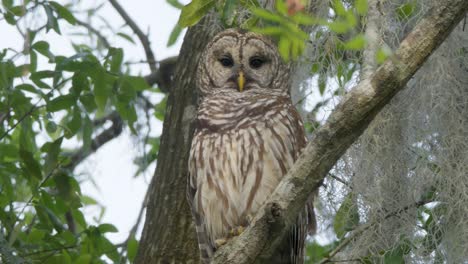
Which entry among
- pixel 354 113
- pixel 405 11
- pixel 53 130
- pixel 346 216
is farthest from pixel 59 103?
pixel 354 113

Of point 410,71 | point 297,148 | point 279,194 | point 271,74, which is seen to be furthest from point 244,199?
point 410,71

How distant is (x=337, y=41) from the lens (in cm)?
356

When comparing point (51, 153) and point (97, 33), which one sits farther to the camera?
point (97, 33)

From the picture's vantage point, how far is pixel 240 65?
418cm

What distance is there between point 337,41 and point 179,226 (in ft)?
3.57

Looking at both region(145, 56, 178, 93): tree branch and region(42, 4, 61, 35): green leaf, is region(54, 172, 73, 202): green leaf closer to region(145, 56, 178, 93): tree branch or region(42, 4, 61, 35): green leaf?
region(42, 4, 61, 35): green leaf

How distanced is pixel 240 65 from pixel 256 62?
0.26 feet

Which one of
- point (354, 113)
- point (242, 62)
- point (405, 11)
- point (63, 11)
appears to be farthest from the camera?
point (63, 11)

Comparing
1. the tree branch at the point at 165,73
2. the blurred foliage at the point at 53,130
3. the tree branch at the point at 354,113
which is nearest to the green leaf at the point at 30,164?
the blurred foliage at the point at 53,130

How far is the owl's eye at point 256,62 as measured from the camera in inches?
165

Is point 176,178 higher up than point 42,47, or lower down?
lower down

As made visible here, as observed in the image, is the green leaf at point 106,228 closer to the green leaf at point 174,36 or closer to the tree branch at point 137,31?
the green leaf at point 174,36

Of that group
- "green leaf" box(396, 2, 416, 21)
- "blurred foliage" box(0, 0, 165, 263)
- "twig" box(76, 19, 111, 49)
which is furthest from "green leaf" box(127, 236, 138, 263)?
"green leaf" box(396, 2, 416, 21)

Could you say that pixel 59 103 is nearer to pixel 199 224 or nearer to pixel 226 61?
pixel 226 61
